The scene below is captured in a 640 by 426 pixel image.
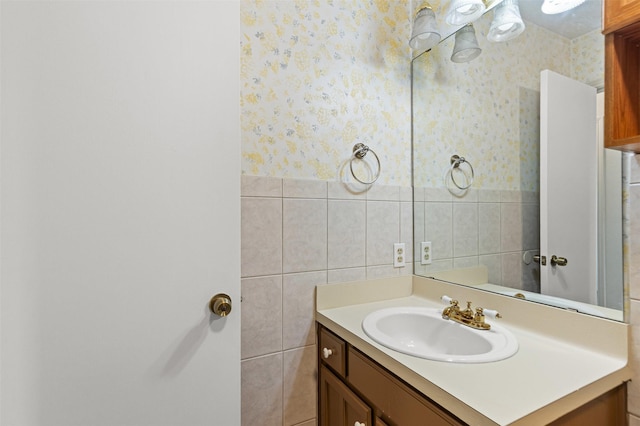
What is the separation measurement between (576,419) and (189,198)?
1.14 meters

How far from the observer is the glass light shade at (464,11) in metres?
1.27

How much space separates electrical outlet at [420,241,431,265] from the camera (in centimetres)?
153

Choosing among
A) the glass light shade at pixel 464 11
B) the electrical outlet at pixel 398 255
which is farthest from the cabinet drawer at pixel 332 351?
the glass light shade at pixel 464 11

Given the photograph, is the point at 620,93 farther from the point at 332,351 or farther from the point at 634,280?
the point at 332,351

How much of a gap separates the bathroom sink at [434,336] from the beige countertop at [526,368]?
0.08 ft

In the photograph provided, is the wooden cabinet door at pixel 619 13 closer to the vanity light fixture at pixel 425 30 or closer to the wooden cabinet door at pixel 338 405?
the vanity light fixture at pixel 425 30

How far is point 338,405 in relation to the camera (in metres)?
1.14

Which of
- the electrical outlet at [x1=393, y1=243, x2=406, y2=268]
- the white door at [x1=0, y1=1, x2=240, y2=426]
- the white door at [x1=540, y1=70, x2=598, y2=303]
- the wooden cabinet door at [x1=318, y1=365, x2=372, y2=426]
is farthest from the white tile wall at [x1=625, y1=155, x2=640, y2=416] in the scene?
the white door at [x1=0, y1=1, x2=240, y2=426]

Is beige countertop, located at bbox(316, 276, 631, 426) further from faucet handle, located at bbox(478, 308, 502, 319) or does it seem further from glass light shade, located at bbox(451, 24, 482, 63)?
glass light shade, located at bbox(451, 24, 482, 63)

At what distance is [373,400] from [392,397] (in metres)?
0.11

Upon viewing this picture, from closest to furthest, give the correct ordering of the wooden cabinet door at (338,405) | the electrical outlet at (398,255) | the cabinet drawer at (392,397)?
the cabinet drawer at (392,397) → the wooden cabinet door at (338,405) → the electrical outlet at (398,255)

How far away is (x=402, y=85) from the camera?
5.08ft

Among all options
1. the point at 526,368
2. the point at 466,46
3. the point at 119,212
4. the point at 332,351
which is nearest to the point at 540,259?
the point at 526,368

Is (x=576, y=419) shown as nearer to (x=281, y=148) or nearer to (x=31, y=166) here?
(x=281, y=148)
